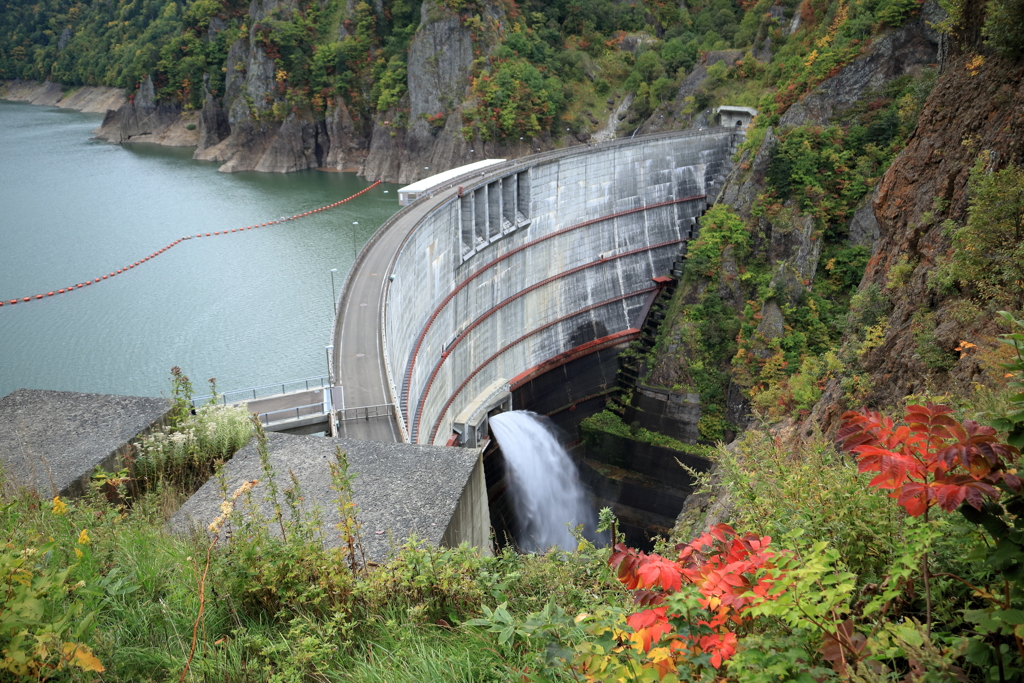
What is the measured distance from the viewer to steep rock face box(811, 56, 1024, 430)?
45.4 ft

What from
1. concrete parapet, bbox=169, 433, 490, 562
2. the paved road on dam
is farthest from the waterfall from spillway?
concrete parapet, bbox=169, 433, 490, 562

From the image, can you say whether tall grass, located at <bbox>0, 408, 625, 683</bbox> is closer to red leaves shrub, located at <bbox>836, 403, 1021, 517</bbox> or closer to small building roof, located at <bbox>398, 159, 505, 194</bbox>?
red leaves shrub, located at <bbox>836, 403, 1021, 517</bbox>

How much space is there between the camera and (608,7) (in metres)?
58.6

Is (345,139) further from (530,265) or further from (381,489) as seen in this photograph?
(381,489)

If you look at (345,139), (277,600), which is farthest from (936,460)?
(345,139)

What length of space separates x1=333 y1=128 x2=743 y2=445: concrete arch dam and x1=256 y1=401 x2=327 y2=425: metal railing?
1.93 feet

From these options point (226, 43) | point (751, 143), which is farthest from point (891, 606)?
point (226, 43)

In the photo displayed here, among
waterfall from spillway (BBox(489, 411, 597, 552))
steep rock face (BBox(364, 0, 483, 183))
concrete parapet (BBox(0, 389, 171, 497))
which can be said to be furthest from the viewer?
steep rock face (BBox(364, 0, 483, 183))

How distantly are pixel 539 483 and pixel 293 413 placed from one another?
1339cm

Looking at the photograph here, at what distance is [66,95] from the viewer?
98812 millimetres

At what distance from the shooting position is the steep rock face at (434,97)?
175 feet

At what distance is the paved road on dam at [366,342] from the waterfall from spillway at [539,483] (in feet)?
27.0

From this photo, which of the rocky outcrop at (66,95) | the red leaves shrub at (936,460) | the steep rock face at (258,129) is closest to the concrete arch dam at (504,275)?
the red leaves shrub at (936,460)

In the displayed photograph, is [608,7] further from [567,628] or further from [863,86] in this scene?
[567,628]
